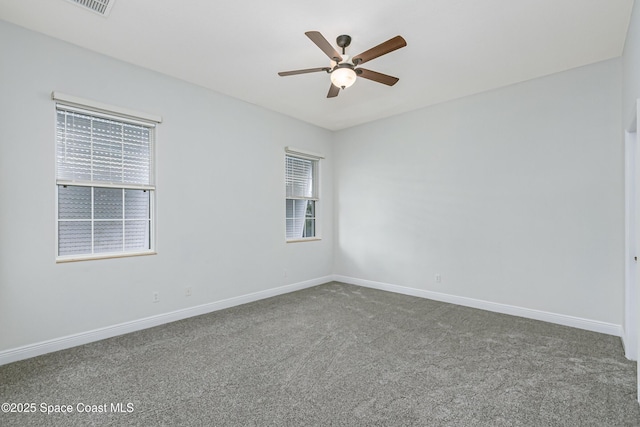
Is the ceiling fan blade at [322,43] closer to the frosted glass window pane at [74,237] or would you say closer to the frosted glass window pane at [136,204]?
the frosted glass window pane at [136,204]

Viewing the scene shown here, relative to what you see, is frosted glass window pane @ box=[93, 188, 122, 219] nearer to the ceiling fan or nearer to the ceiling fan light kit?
the ceiling fan

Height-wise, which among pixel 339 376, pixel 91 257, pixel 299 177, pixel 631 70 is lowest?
pixel 339 376

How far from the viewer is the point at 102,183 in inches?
120

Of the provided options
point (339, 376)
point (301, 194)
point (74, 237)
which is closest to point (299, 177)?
point (301, 194)

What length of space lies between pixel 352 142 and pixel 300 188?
1.24 m

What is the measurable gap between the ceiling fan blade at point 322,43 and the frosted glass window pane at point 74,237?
274 cm

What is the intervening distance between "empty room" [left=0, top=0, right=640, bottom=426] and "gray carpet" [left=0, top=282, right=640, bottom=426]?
20 millimetres

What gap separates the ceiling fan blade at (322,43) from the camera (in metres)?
2.13

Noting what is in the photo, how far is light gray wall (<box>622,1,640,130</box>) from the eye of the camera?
7.30 feet

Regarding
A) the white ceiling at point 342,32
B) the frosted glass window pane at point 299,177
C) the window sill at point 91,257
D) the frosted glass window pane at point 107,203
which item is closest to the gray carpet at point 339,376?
the window sill at point 91,257

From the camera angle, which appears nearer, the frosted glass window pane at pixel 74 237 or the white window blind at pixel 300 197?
→ the frosted glass window pane at pixel 74 237

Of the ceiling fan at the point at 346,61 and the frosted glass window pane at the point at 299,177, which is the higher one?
the ceiling fan at the point at 346,61

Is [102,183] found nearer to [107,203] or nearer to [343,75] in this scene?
[107,203]

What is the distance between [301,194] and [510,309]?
11.1 feet
